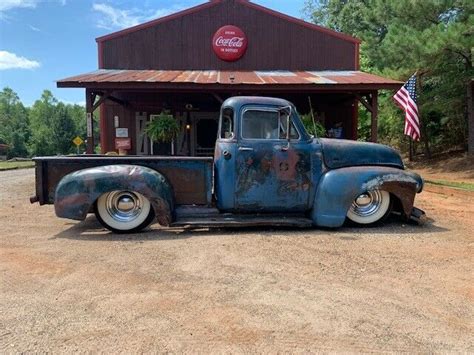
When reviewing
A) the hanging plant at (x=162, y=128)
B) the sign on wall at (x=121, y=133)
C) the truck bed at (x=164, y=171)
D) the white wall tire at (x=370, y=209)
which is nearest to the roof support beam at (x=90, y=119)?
the hanging plant at (x=162, y=128)

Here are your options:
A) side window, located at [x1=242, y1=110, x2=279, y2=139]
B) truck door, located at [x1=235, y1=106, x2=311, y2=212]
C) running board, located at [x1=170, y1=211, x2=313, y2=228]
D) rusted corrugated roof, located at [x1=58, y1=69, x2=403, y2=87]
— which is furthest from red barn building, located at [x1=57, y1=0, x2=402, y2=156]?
running board, located at [x1=170, y1=211, x2=313, y2=228]

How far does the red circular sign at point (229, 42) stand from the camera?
16391mm

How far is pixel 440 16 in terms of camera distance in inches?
658

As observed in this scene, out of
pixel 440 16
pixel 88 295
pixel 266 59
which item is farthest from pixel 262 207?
pixel 440 16

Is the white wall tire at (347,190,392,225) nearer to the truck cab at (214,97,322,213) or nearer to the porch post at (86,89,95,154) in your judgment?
the truck cab at (214,97,322,213)

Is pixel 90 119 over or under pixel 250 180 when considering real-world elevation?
over

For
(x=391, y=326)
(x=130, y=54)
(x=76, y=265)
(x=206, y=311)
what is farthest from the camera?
(x=130, y=54)

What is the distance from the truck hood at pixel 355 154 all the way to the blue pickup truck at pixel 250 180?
0.06 ft

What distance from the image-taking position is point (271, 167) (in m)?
6.46

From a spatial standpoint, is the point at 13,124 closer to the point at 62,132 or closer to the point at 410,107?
the point at 62,132

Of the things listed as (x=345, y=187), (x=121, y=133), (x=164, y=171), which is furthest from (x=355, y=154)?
(x=121, y=133)

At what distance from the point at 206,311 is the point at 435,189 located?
10766 millimetres

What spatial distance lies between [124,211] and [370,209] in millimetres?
3773

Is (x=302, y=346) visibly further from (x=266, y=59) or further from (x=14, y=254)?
(x=266, y=59)
